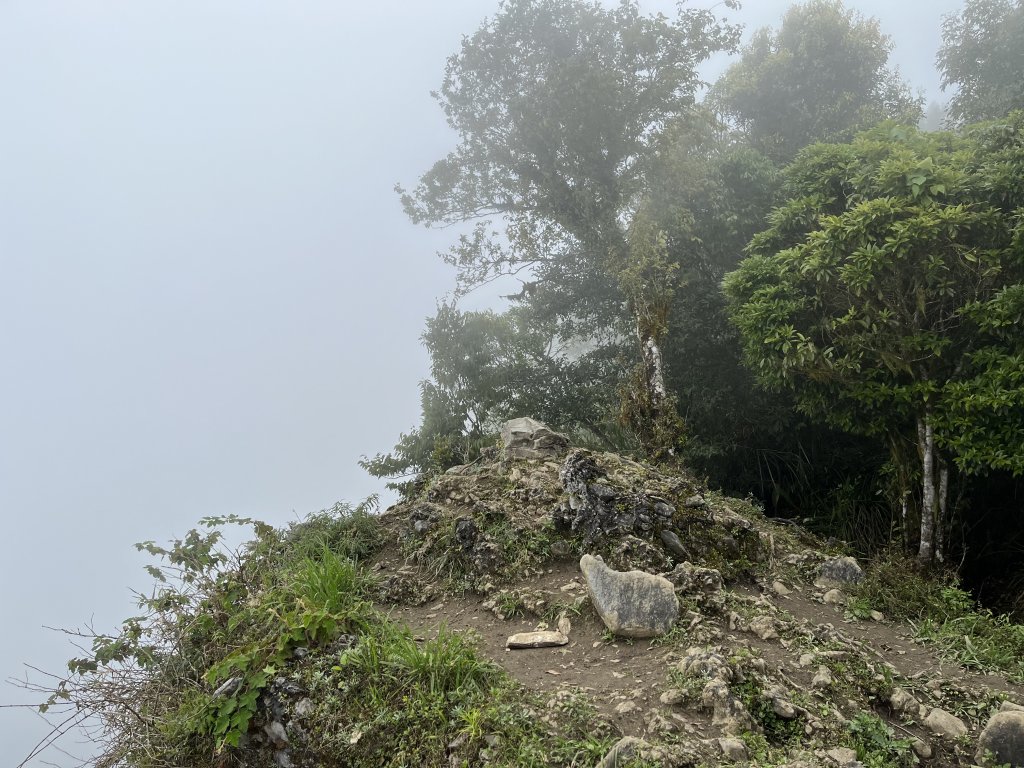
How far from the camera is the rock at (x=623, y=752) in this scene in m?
3.69

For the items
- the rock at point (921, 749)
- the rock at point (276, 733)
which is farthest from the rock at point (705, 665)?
the rock at point (276, 733)

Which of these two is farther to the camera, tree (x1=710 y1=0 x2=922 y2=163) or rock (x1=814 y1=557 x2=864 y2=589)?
tree (x1=710 y1=0 x2=922 y2=163)

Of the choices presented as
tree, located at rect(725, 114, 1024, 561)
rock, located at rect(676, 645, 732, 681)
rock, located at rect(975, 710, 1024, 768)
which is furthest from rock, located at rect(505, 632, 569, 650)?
tree, located at rect(725, 114, 1024, 561)

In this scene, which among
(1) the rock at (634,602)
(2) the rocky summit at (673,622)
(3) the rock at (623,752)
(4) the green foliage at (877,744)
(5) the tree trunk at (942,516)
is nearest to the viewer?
(3) the rock at (623,752)

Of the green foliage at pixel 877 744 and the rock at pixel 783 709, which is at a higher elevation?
the rock at pixel 783 709

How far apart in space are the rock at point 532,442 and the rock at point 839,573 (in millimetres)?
3153

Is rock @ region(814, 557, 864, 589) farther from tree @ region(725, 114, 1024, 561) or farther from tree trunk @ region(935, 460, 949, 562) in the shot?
tree trunk @ region(935, 460, 949, 562)

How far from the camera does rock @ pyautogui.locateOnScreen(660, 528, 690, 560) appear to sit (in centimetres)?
641

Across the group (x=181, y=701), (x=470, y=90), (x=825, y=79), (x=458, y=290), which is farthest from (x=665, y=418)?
(x=825, y=79)

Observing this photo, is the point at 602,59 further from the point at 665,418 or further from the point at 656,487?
the point at 656,487

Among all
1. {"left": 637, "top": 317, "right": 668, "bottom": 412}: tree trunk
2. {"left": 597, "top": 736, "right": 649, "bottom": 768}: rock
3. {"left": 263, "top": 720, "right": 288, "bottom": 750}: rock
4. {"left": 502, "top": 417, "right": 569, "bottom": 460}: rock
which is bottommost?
{"left": 597, "top": 736, "right": 649, "bottom": 768}: rock

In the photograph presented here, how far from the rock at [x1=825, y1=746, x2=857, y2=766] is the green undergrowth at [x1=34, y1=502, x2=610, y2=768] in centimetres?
126

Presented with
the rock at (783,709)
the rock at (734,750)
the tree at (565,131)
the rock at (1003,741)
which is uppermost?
the tree at (565,131)

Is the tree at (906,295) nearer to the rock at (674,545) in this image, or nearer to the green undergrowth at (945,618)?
the green undergrowth at (945,618)
